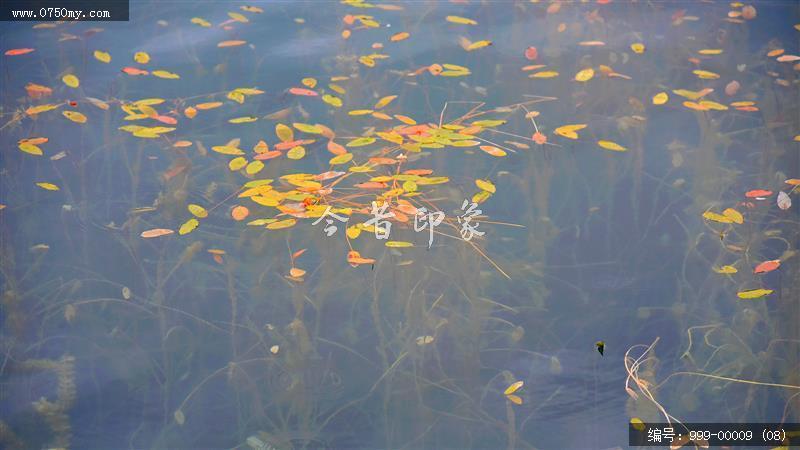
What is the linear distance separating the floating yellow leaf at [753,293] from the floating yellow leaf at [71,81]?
190 centimetres

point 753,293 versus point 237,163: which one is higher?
point 237,163

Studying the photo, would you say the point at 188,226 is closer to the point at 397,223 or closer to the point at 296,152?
the point at 296,152

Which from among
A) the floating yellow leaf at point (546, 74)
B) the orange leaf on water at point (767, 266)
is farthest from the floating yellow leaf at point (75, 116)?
the orange leaf on water at point (767, 266)

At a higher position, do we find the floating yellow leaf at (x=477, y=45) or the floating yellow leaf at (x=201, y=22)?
the floating yellow leaf at (x=477, y=45)

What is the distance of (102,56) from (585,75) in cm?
141

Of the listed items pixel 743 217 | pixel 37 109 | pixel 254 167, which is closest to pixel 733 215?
pixel 743 217

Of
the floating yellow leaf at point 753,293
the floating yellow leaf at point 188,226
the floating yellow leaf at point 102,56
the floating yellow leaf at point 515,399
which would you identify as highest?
the floating yellow leaf at point 102,56

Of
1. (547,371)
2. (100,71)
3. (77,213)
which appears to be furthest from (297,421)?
(100,71)

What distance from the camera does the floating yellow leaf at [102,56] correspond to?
214 cm

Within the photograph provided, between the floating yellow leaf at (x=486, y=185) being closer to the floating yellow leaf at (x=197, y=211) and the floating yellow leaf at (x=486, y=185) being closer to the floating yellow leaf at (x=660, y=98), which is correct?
the floating yellow leaf at (x=660, y=98)

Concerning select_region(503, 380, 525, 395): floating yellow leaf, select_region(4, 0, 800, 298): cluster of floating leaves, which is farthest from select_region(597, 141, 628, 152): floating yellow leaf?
select_region(503, 380, 525, 395): floating yellow leaf

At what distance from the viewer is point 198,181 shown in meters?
2.00

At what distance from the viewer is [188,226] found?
6.37 feet

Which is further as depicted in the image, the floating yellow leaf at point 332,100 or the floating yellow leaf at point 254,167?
the floating yellow leaf at point 332,100
